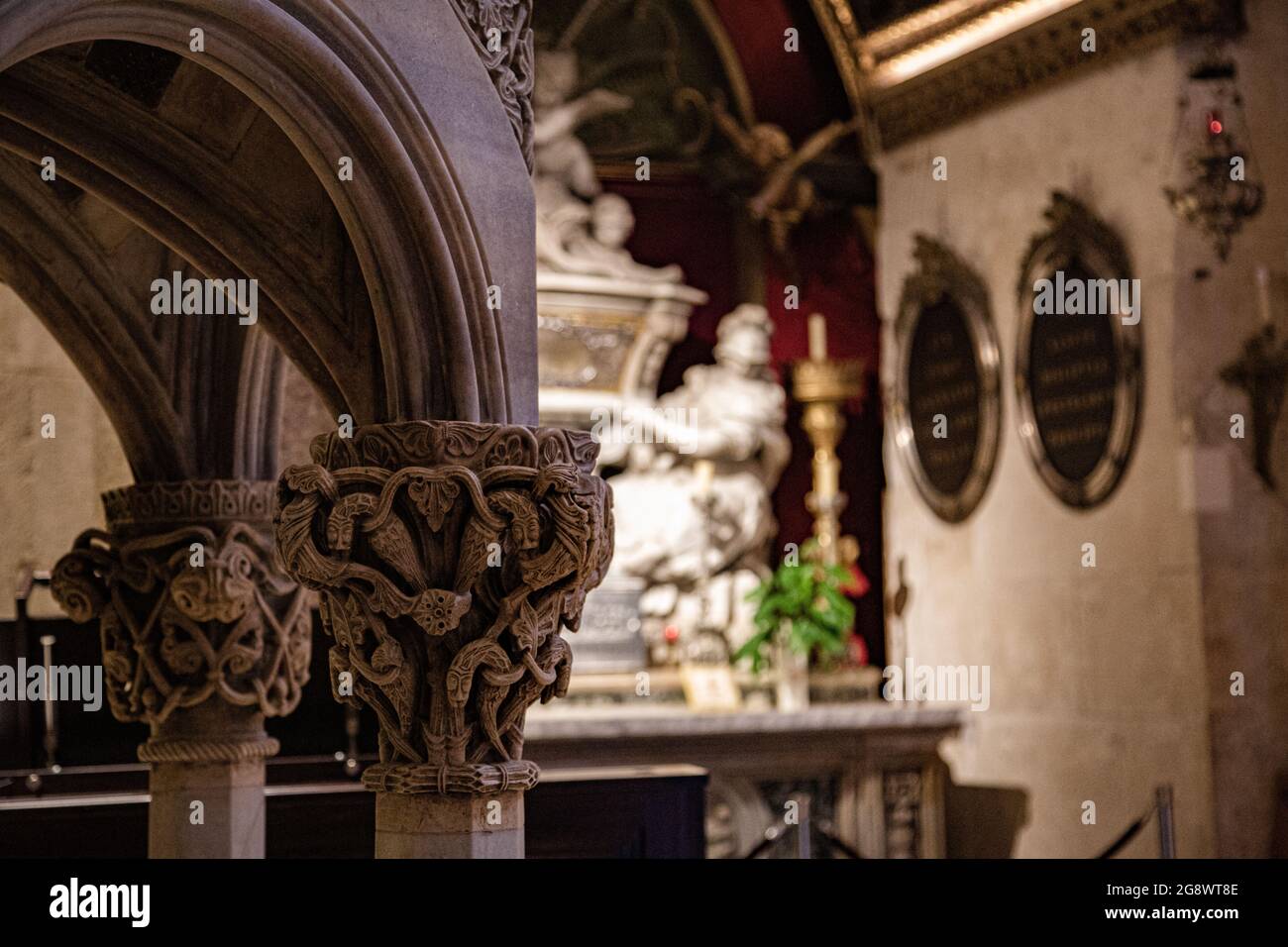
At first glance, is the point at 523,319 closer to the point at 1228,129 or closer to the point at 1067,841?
the point at 1228,129

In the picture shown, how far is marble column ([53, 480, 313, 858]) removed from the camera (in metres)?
5.26

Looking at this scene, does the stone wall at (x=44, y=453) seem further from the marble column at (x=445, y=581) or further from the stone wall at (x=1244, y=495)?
the stone wall at (x=1244, y=495)

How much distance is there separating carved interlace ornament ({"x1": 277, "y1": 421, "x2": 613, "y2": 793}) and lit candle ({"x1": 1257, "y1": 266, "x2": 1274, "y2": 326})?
454 centimetres

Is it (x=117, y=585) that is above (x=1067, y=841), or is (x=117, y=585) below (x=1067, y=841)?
above

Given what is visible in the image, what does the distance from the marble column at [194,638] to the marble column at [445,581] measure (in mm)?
1354

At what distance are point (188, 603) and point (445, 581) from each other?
5.14ft

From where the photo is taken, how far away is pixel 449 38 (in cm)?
398

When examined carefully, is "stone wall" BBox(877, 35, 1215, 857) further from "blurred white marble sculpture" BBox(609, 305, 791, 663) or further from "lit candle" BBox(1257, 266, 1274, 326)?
"blurred white marble sculpture" BBox(609, 305, 791, 663)

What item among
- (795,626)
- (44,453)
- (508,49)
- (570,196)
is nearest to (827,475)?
(795,626)

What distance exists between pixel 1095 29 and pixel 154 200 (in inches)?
207

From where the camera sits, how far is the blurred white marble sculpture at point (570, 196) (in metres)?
9.33

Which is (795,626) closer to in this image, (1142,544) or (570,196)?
(1142,544)
